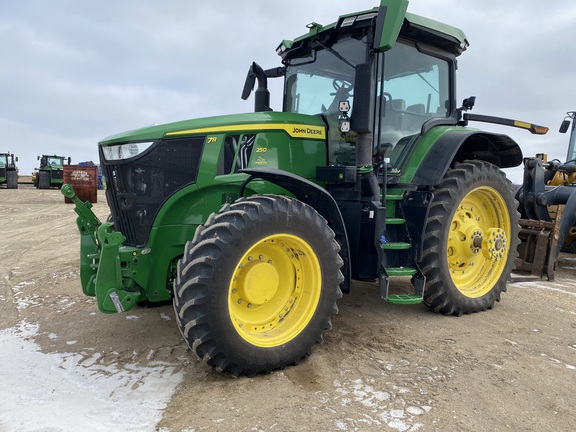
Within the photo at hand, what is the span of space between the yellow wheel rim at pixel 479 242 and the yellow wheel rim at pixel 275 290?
5.76ft

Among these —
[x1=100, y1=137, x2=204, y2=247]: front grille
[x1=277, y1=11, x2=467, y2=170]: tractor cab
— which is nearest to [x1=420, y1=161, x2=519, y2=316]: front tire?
[x1=277, y1=11, x2=467, y2=170]: tractor cab

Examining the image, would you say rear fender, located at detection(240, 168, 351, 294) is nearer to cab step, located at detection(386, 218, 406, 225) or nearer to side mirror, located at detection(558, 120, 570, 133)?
cab step, located at detection(386, 218, 406, 225)

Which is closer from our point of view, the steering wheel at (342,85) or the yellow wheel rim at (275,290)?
the yellow wheel rim at (275,290)

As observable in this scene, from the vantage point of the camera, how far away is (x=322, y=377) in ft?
9.82

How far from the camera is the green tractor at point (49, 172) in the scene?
2812cm

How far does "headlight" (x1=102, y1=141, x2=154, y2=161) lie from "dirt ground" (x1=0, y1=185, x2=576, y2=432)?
1.47m

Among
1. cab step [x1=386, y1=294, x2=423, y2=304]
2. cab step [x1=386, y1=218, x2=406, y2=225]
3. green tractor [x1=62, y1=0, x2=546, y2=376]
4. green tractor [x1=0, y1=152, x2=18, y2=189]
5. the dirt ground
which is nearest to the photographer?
the dirt ground

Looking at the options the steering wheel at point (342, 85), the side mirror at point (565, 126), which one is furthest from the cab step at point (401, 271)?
the side mirror at point (565, 126)

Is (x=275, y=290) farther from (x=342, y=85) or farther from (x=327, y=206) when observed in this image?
(x=342, y=85)

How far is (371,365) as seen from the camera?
126 inches

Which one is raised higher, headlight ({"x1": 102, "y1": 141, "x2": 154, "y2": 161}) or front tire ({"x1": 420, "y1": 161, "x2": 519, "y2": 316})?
headlight ({"x1": 102, "y1": 141, "x2": 154, "y2": 161})

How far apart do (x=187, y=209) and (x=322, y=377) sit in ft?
5.10

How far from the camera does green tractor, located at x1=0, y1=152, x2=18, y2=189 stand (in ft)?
88.4

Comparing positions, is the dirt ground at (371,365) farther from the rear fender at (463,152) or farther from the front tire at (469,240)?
the rear fender at (463,152)
